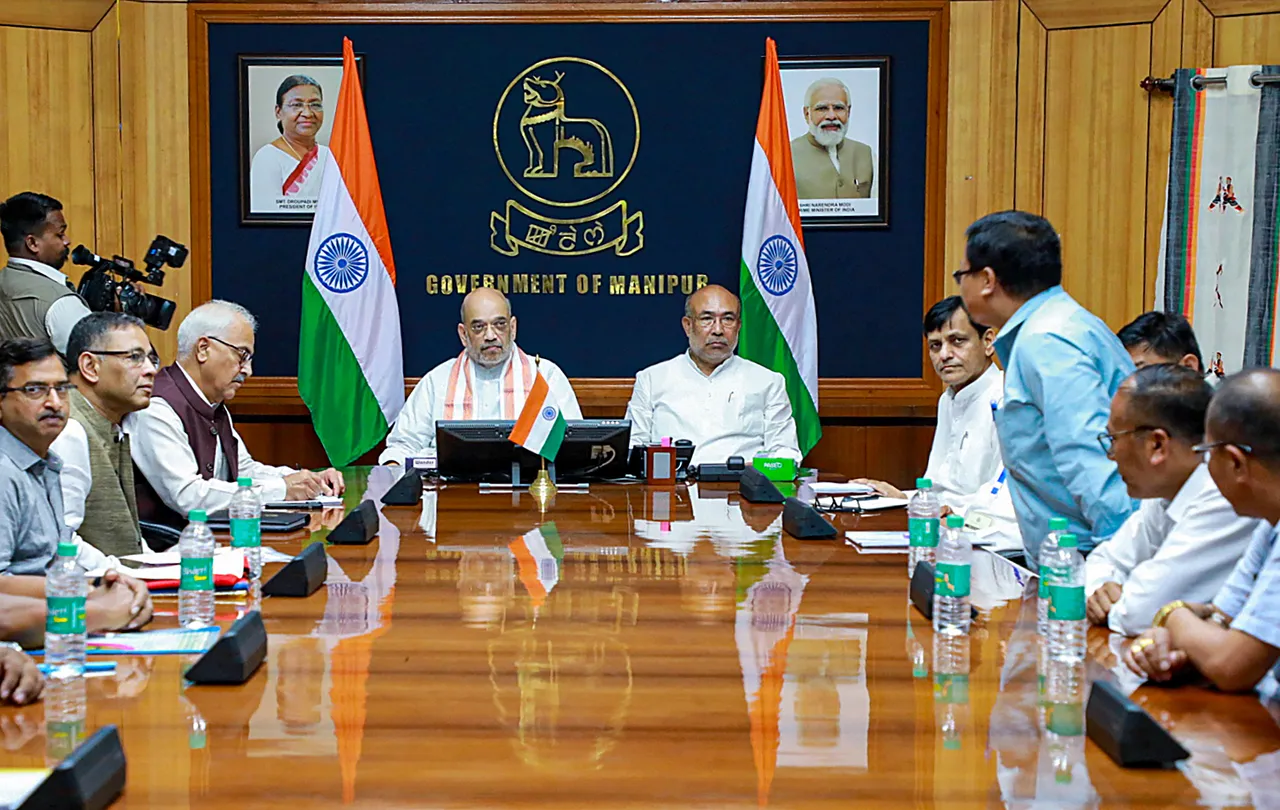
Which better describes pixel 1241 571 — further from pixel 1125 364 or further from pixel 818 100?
pixel 818 100

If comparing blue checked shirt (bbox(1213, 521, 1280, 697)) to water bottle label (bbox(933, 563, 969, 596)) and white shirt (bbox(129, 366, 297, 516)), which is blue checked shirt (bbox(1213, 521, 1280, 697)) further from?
white shirt (bbox(129, 366, 297, 516))

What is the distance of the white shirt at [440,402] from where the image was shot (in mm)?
5555

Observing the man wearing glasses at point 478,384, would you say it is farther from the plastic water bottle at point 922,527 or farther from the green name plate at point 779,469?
the plastic water bottle at point 922,527

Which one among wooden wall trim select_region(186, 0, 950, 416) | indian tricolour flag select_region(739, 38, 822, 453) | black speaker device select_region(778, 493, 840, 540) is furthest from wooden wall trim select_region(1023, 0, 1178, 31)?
black speaker device select_region(778, 493, 840, 540)

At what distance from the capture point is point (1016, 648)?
2.10m

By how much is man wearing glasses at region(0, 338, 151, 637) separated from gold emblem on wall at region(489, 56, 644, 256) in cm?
355

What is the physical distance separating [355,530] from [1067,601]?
1778 mm

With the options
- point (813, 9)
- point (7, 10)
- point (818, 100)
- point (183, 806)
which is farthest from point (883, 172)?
point (183, 806)

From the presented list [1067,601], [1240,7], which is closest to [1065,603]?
[1067,601]

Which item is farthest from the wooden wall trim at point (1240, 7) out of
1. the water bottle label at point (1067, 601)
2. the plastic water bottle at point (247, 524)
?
the plastic water bottle at point (247, 524)

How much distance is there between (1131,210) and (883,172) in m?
1.13

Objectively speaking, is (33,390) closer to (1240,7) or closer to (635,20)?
(635,20)

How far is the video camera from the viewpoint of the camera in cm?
515

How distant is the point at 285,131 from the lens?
6.13 m
